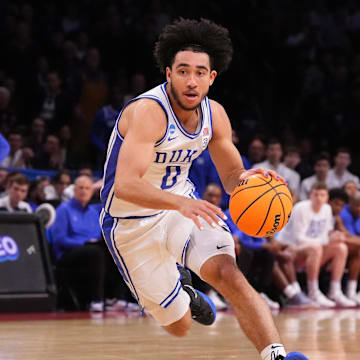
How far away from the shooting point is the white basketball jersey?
13.3ft

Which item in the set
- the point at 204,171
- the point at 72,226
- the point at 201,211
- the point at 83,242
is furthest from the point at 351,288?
the point at 201,211

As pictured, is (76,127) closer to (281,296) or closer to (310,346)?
(281,296)

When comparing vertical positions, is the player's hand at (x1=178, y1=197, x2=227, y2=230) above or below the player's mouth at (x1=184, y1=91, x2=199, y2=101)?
below

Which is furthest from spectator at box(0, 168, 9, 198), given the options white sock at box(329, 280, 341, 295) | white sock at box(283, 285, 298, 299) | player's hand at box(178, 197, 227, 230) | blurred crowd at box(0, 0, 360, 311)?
player's hand at box(178, 197, 227, 230)

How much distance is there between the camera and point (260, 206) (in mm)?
3881

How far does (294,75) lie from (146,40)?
296 centimetres

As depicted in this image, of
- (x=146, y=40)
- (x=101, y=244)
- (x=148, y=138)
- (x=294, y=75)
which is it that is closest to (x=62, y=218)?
(x=101, y=244)

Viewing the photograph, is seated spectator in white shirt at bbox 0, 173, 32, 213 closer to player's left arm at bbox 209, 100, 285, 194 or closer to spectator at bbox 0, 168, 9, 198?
spectator at bbox 0, 168, 9, 198

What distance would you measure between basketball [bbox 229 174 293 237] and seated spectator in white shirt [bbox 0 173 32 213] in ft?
15.7

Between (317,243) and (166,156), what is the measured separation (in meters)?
6.13

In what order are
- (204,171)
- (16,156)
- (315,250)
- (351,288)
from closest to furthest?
(204,171) < (16,156) < (315,250) < (351,288)

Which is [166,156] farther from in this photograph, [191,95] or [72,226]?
[72,226]

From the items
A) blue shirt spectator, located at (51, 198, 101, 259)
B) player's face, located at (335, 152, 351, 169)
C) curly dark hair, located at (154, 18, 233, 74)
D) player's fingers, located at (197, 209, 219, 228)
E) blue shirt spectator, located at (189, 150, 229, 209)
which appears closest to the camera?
player's fingers, located at (197, 209, 219, 228)

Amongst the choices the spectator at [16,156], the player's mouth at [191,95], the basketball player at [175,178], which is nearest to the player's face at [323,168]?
the spectator at [16,156]
